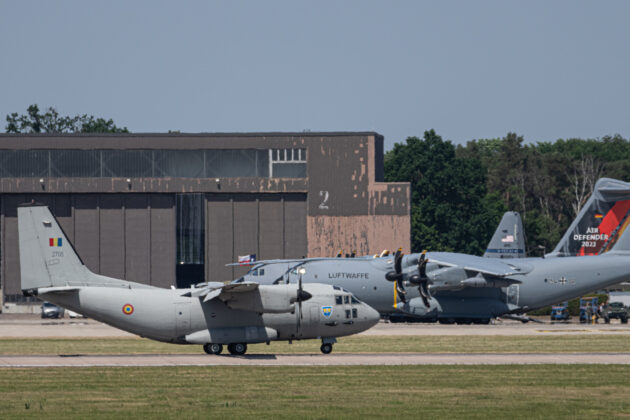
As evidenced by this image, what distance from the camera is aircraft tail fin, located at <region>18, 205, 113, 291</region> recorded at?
43.1 metres

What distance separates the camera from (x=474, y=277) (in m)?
65.3

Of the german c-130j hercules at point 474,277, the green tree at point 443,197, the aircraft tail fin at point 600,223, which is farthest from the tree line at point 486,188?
the german c-130j hercules at point 474,277

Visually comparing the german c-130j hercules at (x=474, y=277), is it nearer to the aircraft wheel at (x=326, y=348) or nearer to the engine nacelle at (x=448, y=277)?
the engine nacelle at (x=448, y=277)

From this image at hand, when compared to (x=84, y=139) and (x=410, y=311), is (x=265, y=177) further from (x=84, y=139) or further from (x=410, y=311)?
(x=410, y=311)

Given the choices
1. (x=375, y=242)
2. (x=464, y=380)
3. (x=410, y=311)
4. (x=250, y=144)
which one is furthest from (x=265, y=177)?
(x=464, y=380)

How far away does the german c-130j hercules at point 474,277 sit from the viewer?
199 feet

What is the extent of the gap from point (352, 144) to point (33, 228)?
192 ft

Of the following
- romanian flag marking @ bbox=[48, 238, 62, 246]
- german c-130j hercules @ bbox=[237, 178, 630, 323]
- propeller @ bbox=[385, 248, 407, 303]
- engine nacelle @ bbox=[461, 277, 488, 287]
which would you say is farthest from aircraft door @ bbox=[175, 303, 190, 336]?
engine nacelle @ bbox=[461, 277, 488, 287]

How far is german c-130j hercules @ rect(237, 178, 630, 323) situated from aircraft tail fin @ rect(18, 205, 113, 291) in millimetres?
16112

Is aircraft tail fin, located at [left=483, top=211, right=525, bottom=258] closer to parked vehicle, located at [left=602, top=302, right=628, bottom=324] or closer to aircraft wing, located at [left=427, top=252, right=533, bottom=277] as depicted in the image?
parked vehicle, located at [left=602, top=302, right=628, bottom=324]

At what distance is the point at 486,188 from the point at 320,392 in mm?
104629

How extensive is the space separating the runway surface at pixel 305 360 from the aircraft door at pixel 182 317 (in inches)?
50.4

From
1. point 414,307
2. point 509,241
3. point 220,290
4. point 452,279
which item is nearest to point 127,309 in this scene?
point 220,290

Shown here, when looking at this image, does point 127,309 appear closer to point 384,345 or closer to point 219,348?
point 219,348
